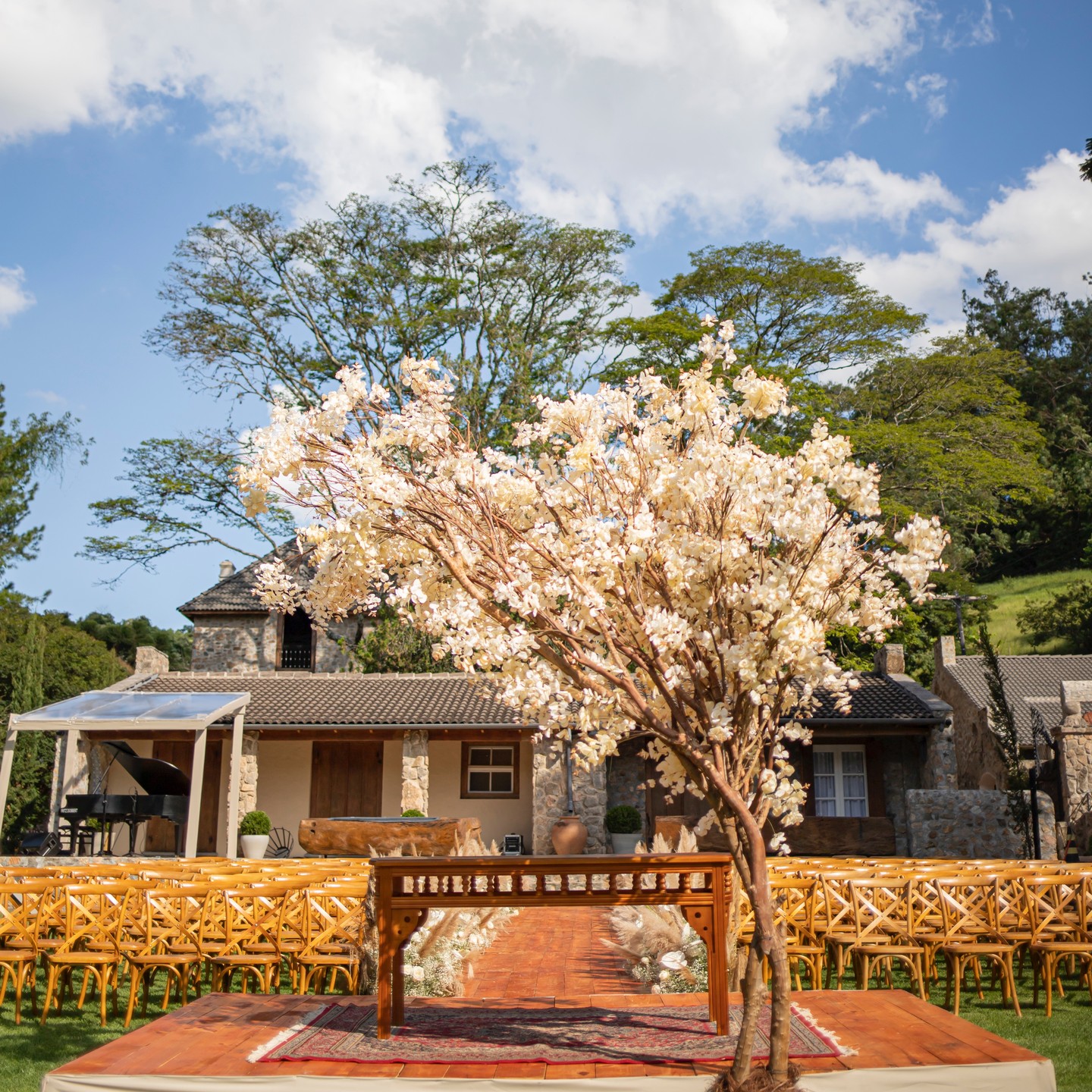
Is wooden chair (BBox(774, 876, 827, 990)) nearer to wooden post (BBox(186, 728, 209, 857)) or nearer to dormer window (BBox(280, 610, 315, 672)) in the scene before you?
wooden post (BBox(186, 728, 209, 857))

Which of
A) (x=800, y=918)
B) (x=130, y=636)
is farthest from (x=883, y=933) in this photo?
(x=130, y=636)

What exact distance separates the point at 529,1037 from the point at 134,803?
11.8 meters

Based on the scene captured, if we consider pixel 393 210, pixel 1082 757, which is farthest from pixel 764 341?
pixel 1082 757

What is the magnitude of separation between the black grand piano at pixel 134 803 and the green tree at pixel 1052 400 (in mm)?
35309

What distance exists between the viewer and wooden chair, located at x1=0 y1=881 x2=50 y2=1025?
7.32 m

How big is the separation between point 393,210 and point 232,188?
4126 mm

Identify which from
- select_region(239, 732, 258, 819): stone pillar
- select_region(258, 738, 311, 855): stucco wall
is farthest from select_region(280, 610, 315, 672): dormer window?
select_region(239, 732, 258, 819): stone pillar

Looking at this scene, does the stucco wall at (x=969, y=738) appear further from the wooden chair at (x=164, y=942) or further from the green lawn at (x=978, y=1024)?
the wooden chair at (x=164, y=942)

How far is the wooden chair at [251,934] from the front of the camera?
24.1 feet

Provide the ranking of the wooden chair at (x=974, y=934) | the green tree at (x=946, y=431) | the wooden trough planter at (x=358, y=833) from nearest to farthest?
1. the wooden chair at (x=974, y=934)
2. the wooden trough planter at (x=358, y=833)
3. the green tree at (x=946, y=431)

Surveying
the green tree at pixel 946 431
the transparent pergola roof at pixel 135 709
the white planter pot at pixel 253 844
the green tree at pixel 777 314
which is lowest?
the white planter pot at pixel 253 844

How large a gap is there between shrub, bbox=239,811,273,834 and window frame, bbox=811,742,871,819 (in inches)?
406

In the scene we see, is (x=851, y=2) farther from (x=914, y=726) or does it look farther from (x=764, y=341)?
(x=764, y=341)

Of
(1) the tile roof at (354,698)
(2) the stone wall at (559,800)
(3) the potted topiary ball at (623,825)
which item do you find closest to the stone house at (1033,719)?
(3) the potted topiary ball at (623,825)
